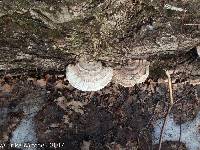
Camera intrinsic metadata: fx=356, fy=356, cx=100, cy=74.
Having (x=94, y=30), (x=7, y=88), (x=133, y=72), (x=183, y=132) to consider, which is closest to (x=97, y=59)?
(x=133, y=72)

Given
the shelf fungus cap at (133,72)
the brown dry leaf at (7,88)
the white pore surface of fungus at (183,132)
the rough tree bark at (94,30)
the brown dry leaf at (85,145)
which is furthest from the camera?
the brown dry leaf at (7,88)

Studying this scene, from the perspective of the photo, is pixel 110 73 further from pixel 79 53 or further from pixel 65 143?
→ pixel 65 143

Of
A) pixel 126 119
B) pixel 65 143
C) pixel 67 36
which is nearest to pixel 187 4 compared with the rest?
pixel 67 36

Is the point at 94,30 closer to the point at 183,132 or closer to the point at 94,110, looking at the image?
the point at 94,110

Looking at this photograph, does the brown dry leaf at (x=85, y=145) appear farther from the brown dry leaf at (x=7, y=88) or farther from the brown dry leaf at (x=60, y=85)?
the brown dry leaf at (x=7, y=88)

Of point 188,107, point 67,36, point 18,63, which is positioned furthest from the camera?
point 188,107

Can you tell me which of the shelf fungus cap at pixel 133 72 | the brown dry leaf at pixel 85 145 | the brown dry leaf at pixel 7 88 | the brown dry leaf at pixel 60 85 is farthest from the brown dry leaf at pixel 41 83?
the shelf fungus cap at pixel 133 72
